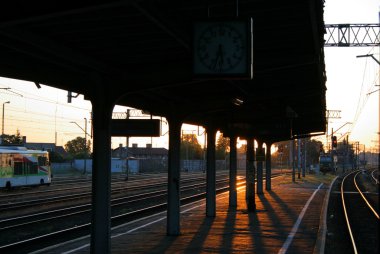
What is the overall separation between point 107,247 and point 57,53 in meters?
3.59

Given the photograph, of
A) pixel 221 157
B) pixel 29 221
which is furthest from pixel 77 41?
pixel 221 157

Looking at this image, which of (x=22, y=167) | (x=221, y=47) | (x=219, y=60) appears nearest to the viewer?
(x=221, y=47)

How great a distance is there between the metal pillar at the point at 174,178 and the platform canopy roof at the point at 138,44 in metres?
0.38

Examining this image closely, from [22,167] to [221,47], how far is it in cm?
3150

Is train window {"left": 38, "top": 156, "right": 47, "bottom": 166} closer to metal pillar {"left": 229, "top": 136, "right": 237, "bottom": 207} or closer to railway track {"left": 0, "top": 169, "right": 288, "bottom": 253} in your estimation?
railway track {"left": 0, "top": 169, "right": 288, "bottom": 253}

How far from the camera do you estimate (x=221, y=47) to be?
6.59 m

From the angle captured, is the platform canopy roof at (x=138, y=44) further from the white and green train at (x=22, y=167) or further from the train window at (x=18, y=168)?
the train window at (x=18, y=168)

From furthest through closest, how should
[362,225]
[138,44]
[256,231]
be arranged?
1. [362,225]
2. [256,231]
3. [138,44]

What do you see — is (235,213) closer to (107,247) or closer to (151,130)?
(151,130)

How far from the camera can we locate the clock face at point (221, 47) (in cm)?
652

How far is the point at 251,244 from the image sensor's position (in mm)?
12562

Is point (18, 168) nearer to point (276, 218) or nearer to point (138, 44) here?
point (276, 218)

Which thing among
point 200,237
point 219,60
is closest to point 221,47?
point 219,60

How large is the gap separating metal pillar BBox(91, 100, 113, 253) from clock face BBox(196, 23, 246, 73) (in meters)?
3.44
